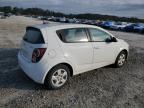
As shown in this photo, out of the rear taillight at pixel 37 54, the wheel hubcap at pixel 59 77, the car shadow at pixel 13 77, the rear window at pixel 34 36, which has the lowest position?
the car shadow at pixel 13 77

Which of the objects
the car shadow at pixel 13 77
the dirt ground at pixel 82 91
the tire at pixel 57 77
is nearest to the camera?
the dirt ground at pixel 82 91

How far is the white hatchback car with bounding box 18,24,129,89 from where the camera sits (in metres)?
5.32

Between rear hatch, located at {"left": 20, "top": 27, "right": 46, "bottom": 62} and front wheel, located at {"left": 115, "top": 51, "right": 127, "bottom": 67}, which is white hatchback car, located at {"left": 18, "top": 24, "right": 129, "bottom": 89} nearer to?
rear hatch, located at {"left": 20, "top": 27, "right": 46, "bottom": 62}

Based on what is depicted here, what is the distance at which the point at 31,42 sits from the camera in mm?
5676

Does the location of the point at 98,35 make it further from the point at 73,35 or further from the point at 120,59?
the point at 120,59

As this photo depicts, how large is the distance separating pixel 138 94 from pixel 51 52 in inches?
96.3

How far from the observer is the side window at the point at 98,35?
6.44 meters

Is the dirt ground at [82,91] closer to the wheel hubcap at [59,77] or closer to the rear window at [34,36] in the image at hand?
the wheel hubcap at [59,77]

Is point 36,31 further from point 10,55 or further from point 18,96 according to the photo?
point 10,55

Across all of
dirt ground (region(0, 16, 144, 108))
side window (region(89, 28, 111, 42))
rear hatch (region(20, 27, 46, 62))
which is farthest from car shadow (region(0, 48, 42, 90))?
side window (region(89, 28, 111, 42))

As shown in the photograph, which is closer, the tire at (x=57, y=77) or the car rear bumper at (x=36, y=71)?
the car rear bumper at (x=36, y=71)

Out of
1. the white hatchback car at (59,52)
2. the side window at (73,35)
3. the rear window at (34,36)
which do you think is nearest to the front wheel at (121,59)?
the white hatchback car at (59,52)

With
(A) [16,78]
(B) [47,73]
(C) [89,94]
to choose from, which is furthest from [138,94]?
(A) [16,78]

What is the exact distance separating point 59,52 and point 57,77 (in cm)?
66
